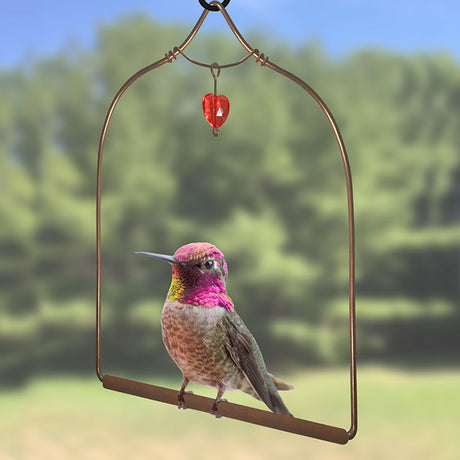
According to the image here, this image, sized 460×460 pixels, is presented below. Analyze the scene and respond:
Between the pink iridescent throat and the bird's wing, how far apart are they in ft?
0.11

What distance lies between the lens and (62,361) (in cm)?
345

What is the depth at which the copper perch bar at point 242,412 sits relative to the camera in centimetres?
114

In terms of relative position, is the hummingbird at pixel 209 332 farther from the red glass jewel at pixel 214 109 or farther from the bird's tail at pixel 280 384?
the red glass jewel at pixel 214 109

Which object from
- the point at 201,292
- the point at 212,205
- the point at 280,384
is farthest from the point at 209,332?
the point at 212,205

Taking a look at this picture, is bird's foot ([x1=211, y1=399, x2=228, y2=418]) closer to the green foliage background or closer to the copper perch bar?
the copper perch bar

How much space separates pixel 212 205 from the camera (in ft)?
10.9

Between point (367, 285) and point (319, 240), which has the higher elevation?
point (319, 240)

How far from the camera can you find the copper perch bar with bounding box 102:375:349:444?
1143mm

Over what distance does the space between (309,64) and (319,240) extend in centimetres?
105

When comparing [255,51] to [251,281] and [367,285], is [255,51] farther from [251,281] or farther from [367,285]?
[367,285]

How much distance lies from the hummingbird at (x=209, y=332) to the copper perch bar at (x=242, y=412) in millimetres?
36

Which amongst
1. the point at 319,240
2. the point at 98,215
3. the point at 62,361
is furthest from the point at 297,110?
the point at 98,215

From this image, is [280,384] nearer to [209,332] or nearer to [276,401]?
[276,401]

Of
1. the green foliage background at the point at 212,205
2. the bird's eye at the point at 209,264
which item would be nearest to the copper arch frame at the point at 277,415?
the bird's eye at the point at 209,264
